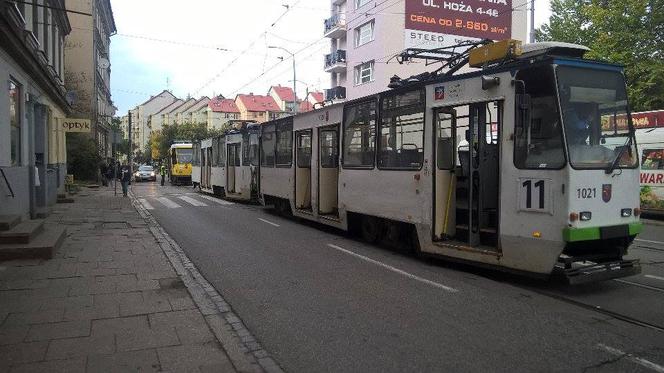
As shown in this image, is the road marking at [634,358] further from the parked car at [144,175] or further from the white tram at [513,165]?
the parked car at [144,175]

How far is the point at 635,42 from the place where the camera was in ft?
86.4

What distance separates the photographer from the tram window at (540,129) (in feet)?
22.6

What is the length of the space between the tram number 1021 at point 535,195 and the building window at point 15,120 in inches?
415

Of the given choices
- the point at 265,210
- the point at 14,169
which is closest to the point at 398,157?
the point at 14,169

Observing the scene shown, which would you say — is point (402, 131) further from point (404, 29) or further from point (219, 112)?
point (219, 112)

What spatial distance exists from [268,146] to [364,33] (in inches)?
915

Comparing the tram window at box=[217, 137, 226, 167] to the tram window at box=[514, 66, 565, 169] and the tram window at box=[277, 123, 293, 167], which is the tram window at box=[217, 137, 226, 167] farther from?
the tram window at box=[514, 66, 565, 169]

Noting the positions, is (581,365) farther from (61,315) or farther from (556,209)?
(61,315)

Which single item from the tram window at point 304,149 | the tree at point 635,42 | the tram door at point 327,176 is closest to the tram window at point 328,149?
the tram door at point 327,176

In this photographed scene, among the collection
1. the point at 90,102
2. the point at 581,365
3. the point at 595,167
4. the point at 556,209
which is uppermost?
the point at 90,102

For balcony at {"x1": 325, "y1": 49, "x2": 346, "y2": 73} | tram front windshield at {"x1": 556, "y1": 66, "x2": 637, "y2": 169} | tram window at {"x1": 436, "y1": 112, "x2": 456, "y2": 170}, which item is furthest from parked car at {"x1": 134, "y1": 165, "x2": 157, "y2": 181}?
tram front windshield at {"x1": 556, "y1": 66, "x2": 637, "y2": 169}

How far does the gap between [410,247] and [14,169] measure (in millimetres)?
8337

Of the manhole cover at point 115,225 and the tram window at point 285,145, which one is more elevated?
the tram window at point 285,145

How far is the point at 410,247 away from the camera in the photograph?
32.9ft
